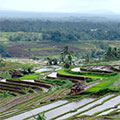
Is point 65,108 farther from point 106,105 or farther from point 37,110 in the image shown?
point 106,105

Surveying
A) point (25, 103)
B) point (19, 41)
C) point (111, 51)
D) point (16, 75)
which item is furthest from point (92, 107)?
point (19, 41)

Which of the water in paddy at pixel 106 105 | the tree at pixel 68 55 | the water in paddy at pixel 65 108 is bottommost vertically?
the tree at pixel 68 55

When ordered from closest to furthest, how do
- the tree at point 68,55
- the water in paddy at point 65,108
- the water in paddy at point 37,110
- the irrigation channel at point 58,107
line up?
the irrigation channel at point 58,107 → the water in paddy at point 65,108 → the water in paddy at point 37,110 → the tree at point 68,55

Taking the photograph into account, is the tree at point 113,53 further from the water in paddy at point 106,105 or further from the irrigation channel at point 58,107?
the water in paddy at point 106,105

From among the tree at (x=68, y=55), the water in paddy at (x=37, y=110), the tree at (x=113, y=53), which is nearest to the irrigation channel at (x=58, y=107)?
the water in paddy at (x=37, y=110)

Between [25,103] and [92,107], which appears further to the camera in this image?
[25,103]

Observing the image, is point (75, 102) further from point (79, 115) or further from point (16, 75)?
point (16, 75)

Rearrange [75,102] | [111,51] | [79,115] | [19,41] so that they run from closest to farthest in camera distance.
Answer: [79,115] < [75,102] < [111,51] < [19,41]

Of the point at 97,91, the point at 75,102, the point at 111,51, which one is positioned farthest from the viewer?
the point at 111,51

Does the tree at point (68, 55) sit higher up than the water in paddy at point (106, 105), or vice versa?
the water in paddy at point (106, 105)
